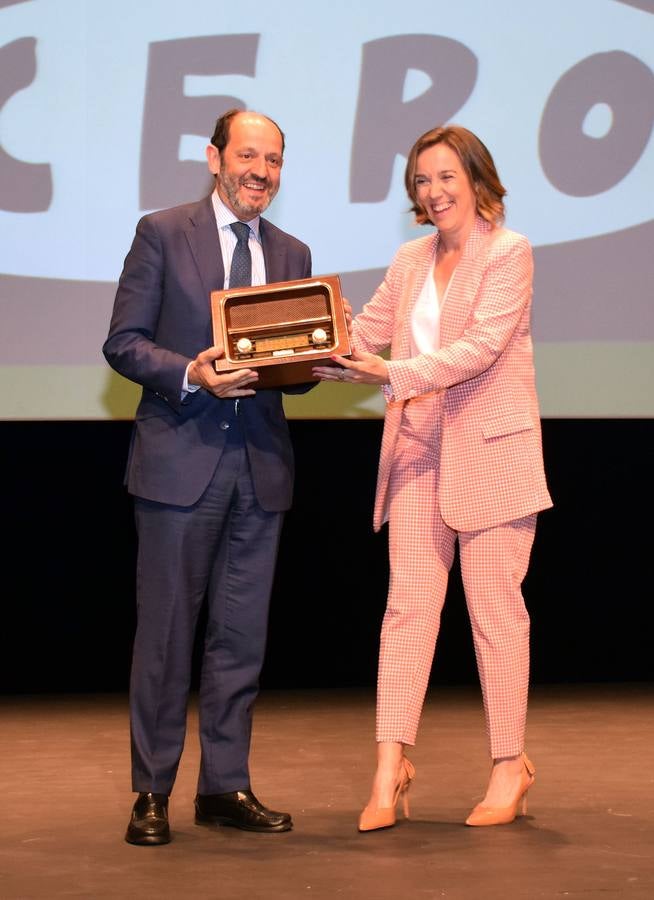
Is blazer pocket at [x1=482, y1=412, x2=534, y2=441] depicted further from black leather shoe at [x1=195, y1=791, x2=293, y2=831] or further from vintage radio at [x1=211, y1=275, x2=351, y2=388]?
black leather shoe at [x1=195, y1=791, x2=293, y2=831]

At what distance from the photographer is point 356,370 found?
9.71 ft

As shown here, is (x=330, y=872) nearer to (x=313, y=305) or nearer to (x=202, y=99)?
(x=313, y=305)

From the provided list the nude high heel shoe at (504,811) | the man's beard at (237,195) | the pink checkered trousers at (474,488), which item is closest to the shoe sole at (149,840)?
the pink checkered trousers at (474,488)

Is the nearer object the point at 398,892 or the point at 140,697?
the point at 398,892


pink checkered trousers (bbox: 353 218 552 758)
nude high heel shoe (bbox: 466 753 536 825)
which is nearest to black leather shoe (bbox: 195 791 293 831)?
pink checkered trousers (bbox: 353 218 552 758)

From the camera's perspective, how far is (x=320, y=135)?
166 inches

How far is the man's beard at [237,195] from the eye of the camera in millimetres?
2994

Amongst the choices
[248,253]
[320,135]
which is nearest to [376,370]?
[248,253]

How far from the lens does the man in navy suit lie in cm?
296

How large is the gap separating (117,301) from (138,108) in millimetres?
1343

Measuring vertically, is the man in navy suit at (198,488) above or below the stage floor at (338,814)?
above

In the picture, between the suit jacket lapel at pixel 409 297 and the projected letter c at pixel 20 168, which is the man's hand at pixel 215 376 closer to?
A: the suit jacket lapel at pixel 409 297

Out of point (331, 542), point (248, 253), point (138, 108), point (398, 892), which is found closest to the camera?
point (398, 892)

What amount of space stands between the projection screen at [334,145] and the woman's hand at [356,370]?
4.08 feet
